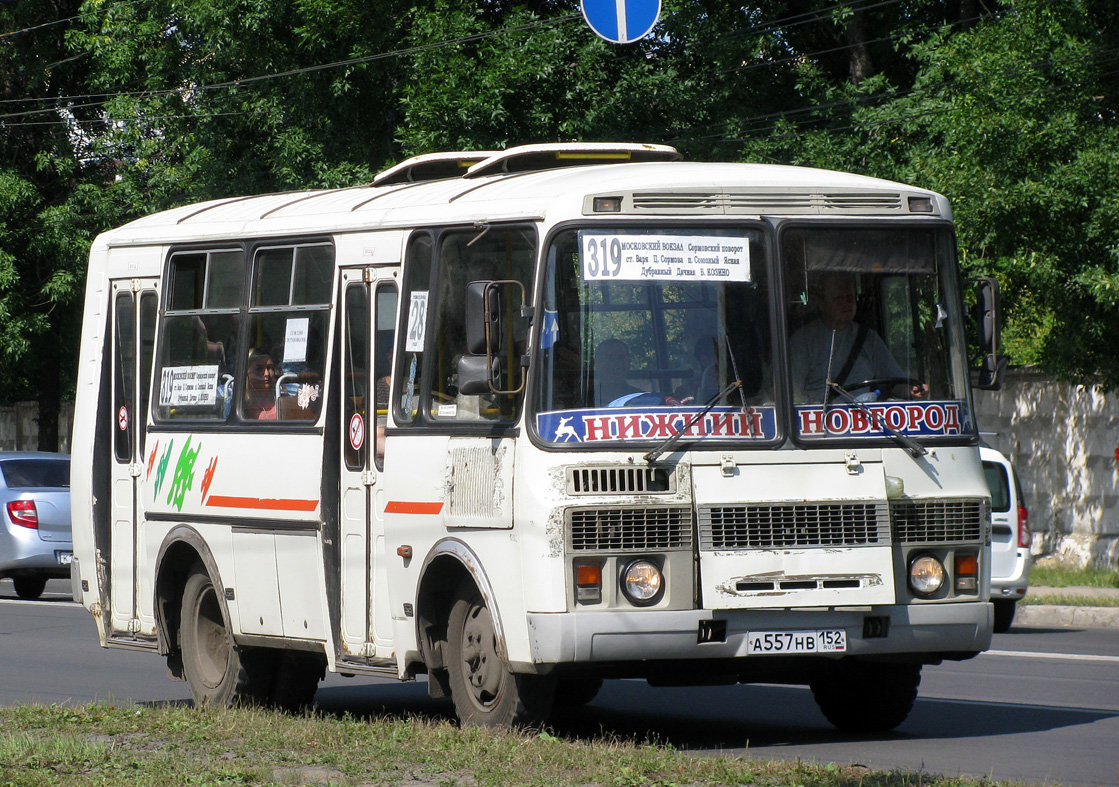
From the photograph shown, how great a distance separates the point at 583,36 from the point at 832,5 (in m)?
3.35

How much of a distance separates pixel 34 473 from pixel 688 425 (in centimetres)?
1390

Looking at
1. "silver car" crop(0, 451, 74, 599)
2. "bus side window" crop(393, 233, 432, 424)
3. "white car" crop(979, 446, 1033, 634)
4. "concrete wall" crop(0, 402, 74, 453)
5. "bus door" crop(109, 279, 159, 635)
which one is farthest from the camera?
"concrete wall" crop(0, 402, 74, 453)

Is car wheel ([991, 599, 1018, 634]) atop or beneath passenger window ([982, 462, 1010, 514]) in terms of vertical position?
beneath

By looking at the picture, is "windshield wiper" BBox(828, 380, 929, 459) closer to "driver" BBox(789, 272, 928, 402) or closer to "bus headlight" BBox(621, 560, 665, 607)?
"driver" BBox(789, 272, 928, 402)

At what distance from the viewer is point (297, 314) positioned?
1020 centimetres

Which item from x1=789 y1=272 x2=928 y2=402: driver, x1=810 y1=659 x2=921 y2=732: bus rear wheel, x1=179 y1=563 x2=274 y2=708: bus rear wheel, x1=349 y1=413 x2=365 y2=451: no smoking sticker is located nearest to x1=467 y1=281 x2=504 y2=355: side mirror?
x1=789 y1=272 x2=928 y2=402: driver

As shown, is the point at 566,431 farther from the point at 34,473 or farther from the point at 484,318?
the point at 34,473

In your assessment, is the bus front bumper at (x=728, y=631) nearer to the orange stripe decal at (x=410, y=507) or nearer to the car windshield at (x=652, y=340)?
the car windshield at (x=652, y=340)

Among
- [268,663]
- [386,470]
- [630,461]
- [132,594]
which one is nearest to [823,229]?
[630,461]

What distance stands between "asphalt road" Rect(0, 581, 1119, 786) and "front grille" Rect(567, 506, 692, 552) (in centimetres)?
103

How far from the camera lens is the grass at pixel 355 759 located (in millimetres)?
7250

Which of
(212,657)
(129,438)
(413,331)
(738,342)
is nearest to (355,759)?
(413,331)

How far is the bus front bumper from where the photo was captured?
8062 millimetres

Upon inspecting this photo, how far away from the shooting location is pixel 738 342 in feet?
27.7
